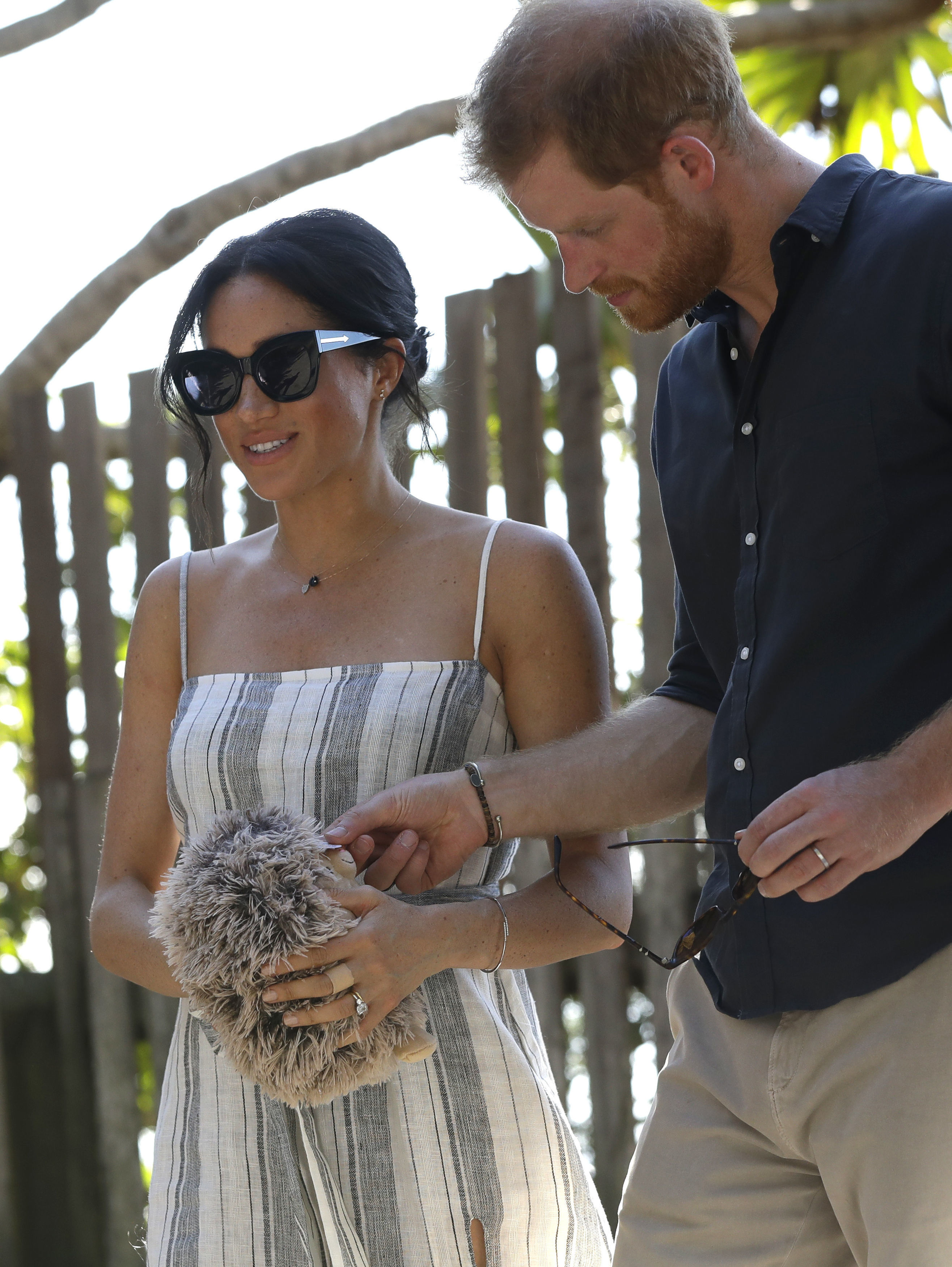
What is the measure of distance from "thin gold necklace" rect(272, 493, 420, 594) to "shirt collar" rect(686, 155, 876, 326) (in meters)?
0.83

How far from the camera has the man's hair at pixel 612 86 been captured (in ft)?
5.39

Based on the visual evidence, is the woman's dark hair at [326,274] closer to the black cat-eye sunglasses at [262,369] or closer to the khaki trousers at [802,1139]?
the black cat-eye sunglasses at [262,369]

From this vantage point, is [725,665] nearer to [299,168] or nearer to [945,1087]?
[945,1087]

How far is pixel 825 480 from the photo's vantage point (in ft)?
5.14

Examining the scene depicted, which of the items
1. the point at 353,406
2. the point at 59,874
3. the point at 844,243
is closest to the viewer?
the point at 844,243

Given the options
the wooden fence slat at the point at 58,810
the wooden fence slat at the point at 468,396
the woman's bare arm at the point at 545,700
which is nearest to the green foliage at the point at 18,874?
the wooden fence slat at the point at 58,810

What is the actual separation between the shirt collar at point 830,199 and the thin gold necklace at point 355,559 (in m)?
0.83

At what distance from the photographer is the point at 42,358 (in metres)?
4.12

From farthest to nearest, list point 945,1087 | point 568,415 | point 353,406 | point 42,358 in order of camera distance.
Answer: point 42,358, point 568,415, point 353,406, point 945,1087

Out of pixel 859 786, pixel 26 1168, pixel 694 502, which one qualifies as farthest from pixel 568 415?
pixel 26 1168

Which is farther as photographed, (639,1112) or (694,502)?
(639,1112)

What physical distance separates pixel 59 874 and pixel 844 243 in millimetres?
3017

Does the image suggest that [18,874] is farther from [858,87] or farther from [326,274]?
[858,87]

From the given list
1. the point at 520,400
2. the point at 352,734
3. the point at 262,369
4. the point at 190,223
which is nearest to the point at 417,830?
the point at 352,734
